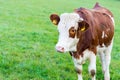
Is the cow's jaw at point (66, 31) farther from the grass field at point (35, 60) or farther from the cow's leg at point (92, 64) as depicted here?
the grass field at point (35, 60)

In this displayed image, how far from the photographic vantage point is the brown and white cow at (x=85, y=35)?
18.2 feet

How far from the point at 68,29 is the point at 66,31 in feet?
0.18

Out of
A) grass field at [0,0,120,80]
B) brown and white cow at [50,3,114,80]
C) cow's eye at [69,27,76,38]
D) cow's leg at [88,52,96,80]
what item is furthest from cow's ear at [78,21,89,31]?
grass field at [0,0,120,80]

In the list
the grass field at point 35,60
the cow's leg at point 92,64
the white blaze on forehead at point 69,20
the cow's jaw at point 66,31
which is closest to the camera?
the cow's jaw at point 66,31

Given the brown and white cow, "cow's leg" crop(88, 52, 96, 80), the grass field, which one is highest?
the brown and white cow

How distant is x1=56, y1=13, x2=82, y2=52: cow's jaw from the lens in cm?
546

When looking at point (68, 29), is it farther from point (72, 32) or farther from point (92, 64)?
point (92, 64)

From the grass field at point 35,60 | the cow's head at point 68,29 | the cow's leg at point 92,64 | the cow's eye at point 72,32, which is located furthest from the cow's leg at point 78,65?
the cow's eye at point 72,32

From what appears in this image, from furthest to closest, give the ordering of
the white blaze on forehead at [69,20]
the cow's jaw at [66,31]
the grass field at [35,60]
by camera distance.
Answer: the grass field at [35,60] → the white blaze on forehead at [69,20] → the cow's jaw at [66,31]

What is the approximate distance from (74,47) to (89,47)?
14.4 inches

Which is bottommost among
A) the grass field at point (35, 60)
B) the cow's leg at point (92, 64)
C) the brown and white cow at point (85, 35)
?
the grass field at point (35, 60)

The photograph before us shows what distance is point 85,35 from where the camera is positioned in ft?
19.9

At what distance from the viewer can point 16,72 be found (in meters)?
7.14

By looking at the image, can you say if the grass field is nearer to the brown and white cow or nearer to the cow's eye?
the brown and white cow
